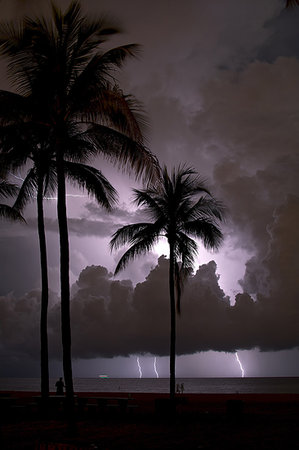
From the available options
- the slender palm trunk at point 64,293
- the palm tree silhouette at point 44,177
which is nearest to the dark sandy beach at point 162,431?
the slender palm trunk at point 64,293

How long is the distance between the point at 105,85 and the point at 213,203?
33.9 ft

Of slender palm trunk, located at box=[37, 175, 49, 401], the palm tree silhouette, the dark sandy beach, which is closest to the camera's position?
the dark sandy beach

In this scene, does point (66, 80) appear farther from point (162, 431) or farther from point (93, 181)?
point (162, 431)

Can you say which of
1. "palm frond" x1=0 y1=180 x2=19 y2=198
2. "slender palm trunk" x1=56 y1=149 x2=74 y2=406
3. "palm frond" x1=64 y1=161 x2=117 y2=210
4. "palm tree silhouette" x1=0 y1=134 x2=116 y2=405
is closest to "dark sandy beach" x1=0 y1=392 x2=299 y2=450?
"slender palm trunk" x1=56 y1=149 x2=74 y2=406

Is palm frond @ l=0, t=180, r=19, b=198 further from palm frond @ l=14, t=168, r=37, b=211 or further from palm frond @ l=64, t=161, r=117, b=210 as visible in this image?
palm frond @ l=64, t=161, r=117, b=210

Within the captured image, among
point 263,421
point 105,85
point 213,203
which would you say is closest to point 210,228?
point 213,203

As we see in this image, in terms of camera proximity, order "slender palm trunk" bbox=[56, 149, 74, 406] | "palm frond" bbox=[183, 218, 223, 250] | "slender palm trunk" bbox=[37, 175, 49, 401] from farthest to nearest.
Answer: "palm frond" bbox=[183, 218, 223, 250] < "slender palm trunk" bbox=[37, 175, 49, 401] < "slender palm trunk" bbox=[56, 149, 74, 406]

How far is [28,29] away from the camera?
38.7ft

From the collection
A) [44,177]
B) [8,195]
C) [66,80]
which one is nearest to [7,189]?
[8,195]

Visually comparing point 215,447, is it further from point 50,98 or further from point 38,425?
point 50,98

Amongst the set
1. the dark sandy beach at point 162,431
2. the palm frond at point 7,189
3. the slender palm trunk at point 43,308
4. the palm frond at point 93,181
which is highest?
the palm frond at point 7,189

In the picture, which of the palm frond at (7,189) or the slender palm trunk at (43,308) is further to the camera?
the palm frond at (7,189)

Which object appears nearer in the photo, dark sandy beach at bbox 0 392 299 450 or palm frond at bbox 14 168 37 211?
dark sandy beach at bbox 0 392 299 450

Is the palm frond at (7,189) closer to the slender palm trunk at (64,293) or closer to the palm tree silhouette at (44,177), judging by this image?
the palm tree silhouette at (44,177)
